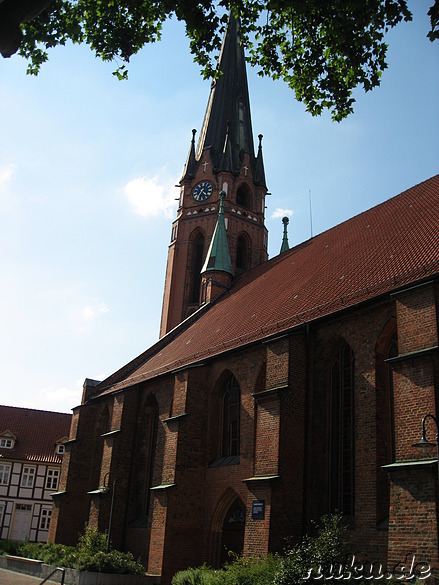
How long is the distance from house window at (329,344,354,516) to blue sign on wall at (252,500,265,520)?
65.1 inches

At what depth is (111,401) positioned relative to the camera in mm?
26875

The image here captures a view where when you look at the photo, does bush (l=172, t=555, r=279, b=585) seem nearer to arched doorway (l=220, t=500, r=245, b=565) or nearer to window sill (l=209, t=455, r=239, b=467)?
arched doorway (l=220, t=500, r=245, b=565)

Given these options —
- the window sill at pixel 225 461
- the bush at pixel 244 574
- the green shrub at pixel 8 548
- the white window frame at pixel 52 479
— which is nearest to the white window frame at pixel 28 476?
the white window frame at pixel 52 479

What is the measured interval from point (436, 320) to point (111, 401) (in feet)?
56.2

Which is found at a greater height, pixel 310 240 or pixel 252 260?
pixel 252 260

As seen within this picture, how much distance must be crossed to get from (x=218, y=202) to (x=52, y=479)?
19174 millimetres

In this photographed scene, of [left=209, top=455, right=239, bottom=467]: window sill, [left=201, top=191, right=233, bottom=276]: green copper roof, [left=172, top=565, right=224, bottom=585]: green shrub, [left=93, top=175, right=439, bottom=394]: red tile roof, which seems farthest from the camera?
[left=201, top=191, right=233, bottom=276]: green copper roof

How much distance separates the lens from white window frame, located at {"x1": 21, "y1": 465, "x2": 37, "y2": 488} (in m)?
38.2

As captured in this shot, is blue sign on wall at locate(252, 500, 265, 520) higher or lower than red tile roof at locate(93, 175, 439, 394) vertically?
→ lower

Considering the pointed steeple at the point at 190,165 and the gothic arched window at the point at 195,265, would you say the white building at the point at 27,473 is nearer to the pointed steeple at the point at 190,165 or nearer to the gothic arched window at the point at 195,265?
the gothic arched window at the point at 195,265

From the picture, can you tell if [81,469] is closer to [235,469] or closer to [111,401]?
[111,401]

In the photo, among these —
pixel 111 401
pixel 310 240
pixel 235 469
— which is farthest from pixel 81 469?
pixel 310 240

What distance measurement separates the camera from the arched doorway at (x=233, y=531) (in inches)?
704

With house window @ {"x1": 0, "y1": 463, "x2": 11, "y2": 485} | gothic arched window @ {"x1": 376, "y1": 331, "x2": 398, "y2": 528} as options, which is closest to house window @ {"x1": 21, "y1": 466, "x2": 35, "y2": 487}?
house window @ {"x1": 0, "y1": 463, "x2": 11, "y2": 485}
